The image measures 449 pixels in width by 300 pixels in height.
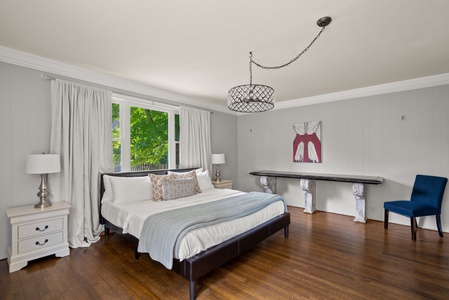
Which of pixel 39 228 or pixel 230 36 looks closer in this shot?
pixel 230 36

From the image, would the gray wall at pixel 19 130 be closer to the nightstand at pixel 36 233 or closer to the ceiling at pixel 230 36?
the nightstand at pixel 36 233

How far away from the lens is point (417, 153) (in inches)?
151

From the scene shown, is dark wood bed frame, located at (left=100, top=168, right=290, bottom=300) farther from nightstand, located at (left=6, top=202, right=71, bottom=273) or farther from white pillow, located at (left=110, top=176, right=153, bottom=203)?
nightstand, located at (left=6, top=202, right=71, bottom=273)

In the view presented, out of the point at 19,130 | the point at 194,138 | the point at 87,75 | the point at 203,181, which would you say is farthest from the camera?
the point at 194,138

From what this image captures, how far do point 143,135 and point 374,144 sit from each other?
14.9ft

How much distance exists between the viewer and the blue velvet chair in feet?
10.7

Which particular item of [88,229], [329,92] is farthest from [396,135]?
[88,229]

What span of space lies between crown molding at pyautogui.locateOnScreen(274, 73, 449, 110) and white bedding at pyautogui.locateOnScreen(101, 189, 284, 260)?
274cm

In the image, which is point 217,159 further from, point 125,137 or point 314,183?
point 314,183

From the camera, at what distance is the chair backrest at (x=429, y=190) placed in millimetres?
3352

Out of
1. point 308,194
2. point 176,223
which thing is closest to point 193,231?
point 176,223

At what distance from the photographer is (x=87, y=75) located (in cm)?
334

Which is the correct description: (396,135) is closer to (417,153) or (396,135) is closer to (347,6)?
(417,153)

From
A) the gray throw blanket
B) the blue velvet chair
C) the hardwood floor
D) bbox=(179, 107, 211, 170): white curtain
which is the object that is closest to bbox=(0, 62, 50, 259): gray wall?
the hardwood floor
